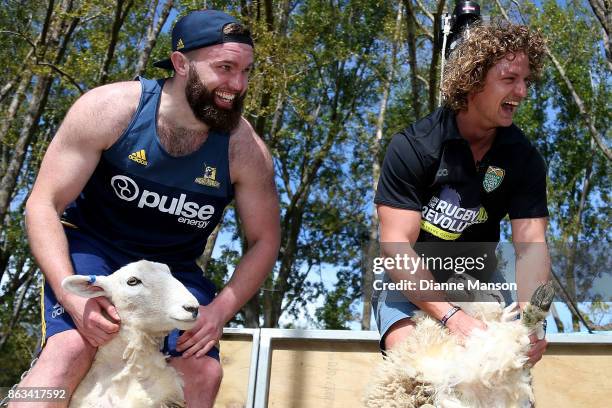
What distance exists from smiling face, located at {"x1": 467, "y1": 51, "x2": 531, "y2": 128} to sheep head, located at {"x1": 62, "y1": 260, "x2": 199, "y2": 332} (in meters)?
1.71

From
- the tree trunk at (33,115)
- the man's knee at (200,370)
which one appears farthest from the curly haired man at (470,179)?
the tree trunk at (33,115)

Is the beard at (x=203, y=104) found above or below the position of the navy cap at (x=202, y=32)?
below

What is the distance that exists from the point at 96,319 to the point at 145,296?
22 centimetres

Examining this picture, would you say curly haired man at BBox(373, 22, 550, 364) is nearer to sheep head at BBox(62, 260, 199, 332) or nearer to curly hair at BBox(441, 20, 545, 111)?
curly hair at BBox(441, 20, 545, 111)

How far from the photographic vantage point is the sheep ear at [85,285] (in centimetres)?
252

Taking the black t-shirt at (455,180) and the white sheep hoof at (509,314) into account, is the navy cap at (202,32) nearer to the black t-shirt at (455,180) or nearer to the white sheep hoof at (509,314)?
the black t-shirt at (455,180)

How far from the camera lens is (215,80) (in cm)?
317

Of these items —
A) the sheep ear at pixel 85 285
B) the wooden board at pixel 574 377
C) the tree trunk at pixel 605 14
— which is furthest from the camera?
the tree trunk at pixel 605 14

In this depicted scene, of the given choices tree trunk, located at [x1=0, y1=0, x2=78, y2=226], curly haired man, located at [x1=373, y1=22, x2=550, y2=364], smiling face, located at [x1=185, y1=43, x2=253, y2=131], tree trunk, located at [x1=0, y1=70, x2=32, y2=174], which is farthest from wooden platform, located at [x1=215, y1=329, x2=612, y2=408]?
tree trunk, located at [x1=0, y1=70, x2=32, y2=174]

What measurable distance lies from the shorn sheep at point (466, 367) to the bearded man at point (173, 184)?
0.84 m

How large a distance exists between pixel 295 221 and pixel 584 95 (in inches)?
450

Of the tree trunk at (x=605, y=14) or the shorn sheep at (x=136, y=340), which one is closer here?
the shorn sheep at (x=136, y=340)

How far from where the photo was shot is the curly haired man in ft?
10.4

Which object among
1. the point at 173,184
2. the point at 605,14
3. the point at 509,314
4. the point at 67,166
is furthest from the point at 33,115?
the point at 509,314
